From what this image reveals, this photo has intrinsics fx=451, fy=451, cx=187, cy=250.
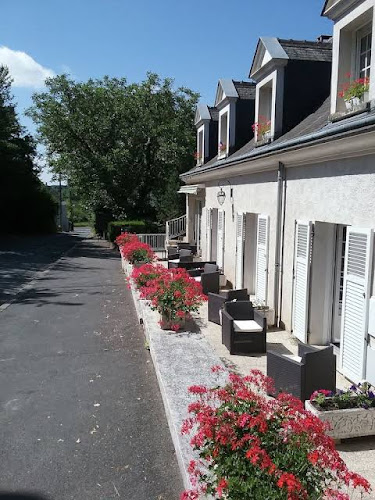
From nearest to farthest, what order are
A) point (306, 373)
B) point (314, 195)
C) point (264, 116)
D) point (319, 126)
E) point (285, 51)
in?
1. point (306, 373)
2. point (314, 195)
3. point (319, 126)
4. point (285, 51)
5. point (264, 116)

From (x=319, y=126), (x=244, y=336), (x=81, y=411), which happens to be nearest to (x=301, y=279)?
(x=244, y=336)

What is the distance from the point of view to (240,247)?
1230cm

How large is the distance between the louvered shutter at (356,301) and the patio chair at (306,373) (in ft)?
2.02

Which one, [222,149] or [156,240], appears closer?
[222,149]

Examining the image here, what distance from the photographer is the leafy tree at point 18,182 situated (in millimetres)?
35312

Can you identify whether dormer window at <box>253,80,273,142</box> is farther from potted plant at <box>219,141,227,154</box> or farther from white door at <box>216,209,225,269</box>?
potted plant at <box>219,141,227,154</box>

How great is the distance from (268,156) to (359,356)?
4.44 meters

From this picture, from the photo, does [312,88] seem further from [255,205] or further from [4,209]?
[4,209]

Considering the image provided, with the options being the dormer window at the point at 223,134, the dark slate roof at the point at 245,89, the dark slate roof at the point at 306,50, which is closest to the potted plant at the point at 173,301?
the dark slate roof at the point at 306,50

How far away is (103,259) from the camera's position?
2533 cm

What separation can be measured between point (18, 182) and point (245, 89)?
27.5 metres

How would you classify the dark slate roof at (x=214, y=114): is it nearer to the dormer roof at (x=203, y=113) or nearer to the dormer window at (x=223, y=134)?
the dormer roof at (x=203, y=113)

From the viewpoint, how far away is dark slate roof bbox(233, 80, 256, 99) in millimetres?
15367

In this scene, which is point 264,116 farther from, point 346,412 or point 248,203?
point 346,412
